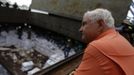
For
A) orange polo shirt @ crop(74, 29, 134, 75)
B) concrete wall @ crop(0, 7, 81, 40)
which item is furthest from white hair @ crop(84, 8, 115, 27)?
concrete wall @ crop(0, 7, 81, 40)

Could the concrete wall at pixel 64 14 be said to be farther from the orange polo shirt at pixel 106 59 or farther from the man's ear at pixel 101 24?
the orange polo shirt at pixel 106 59

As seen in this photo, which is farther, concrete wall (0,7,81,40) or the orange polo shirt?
concrete wall (0,7,81,40)

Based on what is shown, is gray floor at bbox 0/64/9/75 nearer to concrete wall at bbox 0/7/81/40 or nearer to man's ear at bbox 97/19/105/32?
man's ear at bbox 97/19/105/32

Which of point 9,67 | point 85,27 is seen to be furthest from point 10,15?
Result: point 85,27

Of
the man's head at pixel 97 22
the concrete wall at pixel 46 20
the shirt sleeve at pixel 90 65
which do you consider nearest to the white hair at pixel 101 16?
the man's head at pixel 97 22

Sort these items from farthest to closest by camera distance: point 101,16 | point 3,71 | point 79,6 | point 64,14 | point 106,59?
point 64,14 < point 79,6 < point 3,71 < point 101,16 < point 106,59

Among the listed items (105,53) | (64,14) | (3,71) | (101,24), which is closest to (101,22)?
Result: (101,24)

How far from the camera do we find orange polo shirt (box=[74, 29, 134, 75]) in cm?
143

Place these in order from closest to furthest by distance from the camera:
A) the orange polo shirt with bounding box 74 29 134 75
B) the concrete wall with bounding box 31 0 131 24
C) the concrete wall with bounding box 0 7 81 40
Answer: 1. the orange polo shirt with bounding box 74 29 134 75
2. the concrete wall with bounding box 31 0 131 24
3. the concrete wall with bounding box 0 7 81 40

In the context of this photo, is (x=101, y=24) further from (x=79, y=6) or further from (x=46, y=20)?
(x=46, y=20)

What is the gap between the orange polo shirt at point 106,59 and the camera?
1431 millimetres

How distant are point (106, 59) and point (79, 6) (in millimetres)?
6171

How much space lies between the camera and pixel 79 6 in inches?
295

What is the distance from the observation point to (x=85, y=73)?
149 cm
